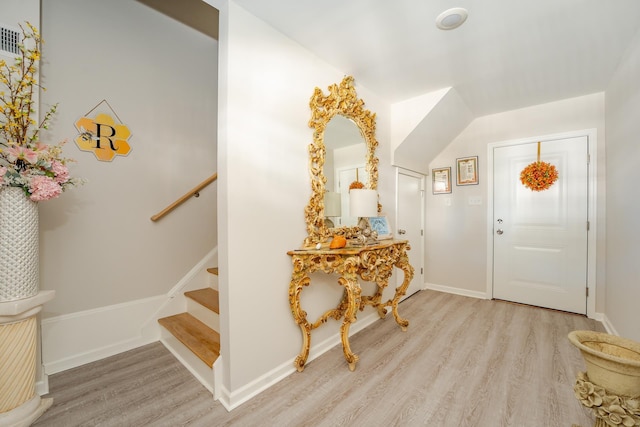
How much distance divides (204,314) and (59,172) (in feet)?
4.69

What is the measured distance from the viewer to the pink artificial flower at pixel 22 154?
4.25 feet

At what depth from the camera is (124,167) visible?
2.20m

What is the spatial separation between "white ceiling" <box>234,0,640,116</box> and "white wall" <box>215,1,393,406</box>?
24 centimetres

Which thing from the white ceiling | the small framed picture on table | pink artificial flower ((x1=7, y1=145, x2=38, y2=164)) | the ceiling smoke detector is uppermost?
the white ceiling

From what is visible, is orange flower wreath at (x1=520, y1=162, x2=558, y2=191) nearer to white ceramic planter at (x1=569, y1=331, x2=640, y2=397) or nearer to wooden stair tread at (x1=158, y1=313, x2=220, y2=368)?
white ceramic planter at (x1=569, y1=331, x2=640, y2=397)

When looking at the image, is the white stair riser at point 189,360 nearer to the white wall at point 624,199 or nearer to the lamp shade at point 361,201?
the lamp shade at point 361,201

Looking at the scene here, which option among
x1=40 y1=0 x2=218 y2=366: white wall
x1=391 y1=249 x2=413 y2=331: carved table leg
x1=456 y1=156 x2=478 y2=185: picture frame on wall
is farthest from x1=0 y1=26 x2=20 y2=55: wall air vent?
x1=456 y1=156 x2=478 y2=185: picture frame on wall

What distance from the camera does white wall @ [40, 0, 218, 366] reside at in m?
1.89

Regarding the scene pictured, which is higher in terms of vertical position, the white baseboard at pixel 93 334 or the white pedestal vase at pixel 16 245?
the white pedestal vase at pixel 16 245

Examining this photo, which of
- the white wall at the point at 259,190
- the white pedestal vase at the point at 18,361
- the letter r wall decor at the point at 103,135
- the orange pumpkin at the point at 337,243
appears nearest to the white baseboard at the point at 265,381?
the white wall at the point at 259,190

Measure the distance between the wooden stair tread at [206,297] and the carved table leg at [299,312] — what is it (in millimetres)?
680

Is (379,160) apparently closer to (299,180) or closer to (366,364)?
(299,180)

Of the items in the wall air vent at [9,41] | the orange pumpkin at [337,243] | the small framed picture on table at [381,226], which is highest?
the wall air vent at [9,41]

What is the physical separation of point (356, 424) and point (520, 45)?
283 centimetres
